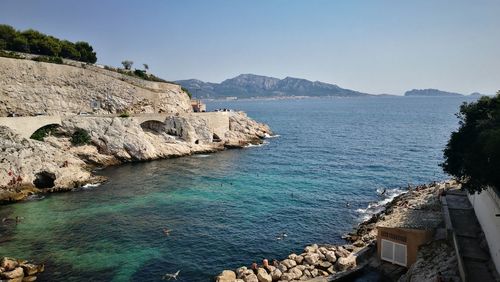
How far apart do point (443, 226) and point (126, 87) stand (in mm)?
67296

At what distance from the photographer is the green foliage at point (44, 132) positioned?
57619 millimetres

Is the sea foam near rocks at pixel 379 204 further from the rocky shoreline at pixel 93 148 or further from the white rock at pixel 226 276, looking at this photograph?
the rocky shoreline at pixel 93 148

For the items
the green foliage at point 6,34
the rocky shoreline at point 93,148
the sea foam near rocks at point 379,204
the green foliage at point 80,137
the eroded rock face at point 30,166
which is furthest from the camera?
the green foliage at point 6,34

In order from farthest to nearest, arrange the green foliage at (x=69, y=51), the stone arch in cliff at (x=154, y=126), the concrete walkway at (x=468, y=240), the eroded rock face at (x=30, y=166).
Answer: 1. the green foliage at (x=69, y=51)
2. the stone arch in cliff at (x=154, y=126)
3. the eroded rock face at (x=30, y=166)
4. the concrete walkway at (x=468, y=240)

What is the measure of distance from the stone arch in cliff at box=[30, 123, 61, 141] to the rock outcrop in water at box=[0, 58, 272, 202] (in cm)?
44

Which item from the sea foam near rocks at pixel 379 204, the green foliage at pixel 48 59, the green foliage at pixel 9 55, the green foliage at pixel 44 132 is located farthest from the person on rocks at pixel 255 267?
the green foliage at pixel 48 59

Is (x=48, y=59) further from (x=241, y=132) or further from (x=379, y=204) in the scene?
(x=379, y=204)

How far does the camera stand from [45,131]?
59188 millimetres

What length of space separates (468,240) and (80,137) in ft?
189

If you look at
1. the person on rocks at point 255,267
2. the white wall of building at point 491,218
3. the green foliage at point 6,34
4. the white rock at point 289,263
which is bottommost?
the person on rocks at point 255,267

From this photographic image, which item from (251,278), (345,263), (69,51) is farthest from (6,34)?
(345,263)

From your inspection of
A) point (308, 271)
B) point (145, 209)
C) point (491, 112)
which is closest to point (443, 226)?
point (491, 112)

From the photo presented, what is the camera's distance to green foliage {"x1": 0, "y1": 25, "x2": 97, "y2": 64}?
241ft

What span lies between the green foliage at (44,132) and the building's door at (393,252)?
5371 cm
